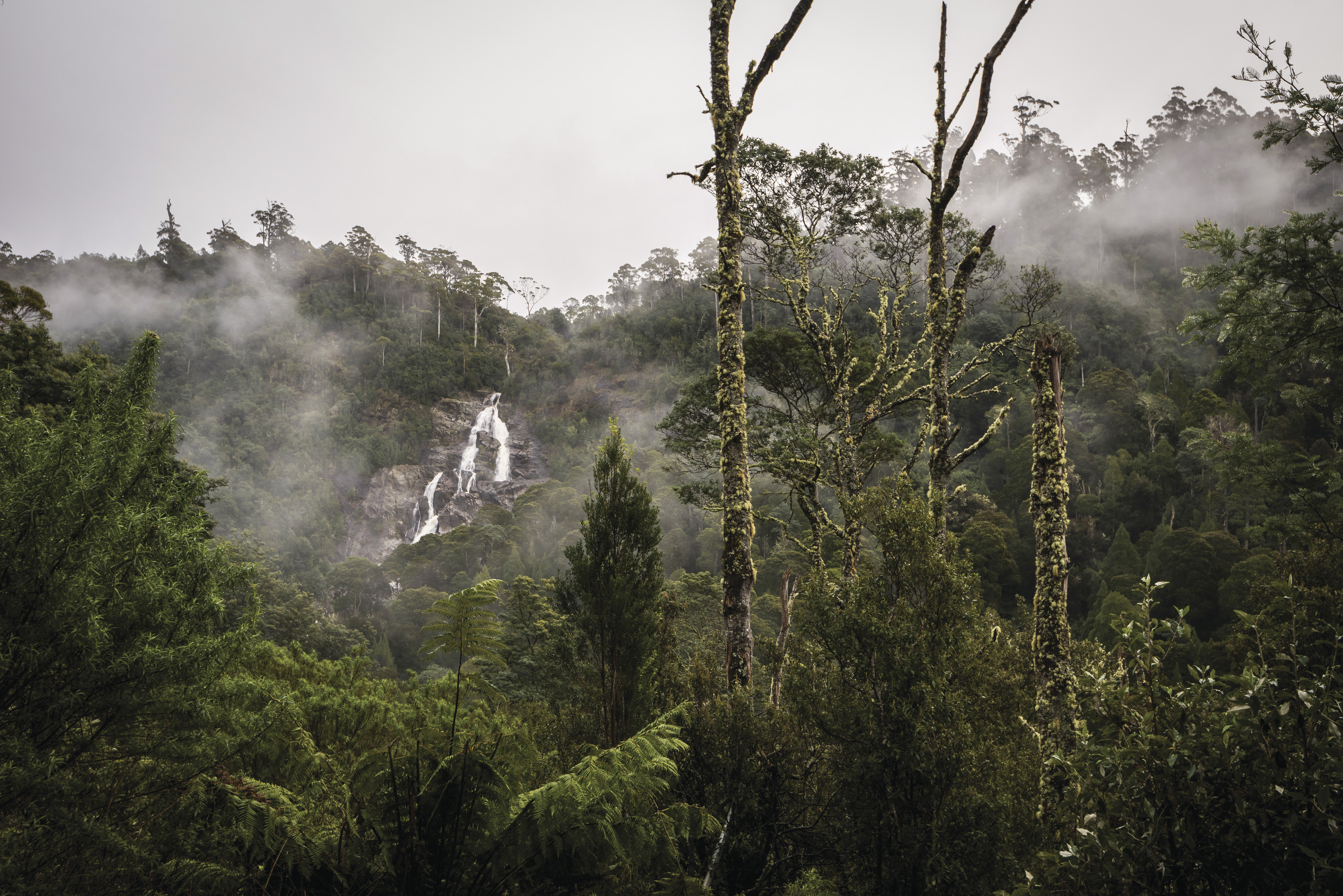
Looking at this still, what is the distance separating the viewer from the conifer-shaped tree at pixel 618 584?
19.5 ft

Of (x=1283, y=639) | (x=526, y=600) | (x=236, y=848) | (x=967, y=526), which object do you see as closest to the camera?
(x=1283, y=639)

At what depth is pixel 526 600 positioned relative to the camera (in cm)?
2284

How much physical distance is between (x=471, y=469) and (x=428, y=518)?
6.08 m

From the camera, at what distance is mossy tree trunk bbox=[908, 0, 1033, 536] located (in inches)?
299

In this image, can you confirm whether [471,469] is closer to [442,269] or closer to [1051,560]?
[442,269]

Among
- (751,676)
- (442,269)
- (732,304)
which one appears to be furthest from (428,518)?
(751,676)

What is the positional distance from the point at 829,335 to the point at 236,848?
1082cm

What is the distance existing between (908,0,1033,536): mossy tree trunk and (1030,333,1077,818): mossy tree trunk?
1.37 metres

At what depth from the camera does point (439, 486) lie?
61375 millimetres

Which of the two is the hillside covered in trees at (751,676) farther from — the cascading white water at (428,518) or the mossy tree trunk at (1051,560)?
the cascading white water at (428,518)

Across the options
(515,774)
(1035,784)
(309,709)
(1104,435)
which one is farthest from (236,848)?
(1104,435)

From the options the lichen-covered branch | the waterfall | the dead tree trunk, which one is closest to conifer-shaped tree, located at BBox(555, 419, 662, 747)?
the lichen-covered branch

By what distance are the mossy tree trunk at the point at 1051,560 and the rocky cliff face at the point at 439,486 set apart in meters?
54.9

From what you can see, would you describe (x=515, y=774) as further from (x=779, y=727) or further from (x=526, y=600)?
(x=526, y=600)
